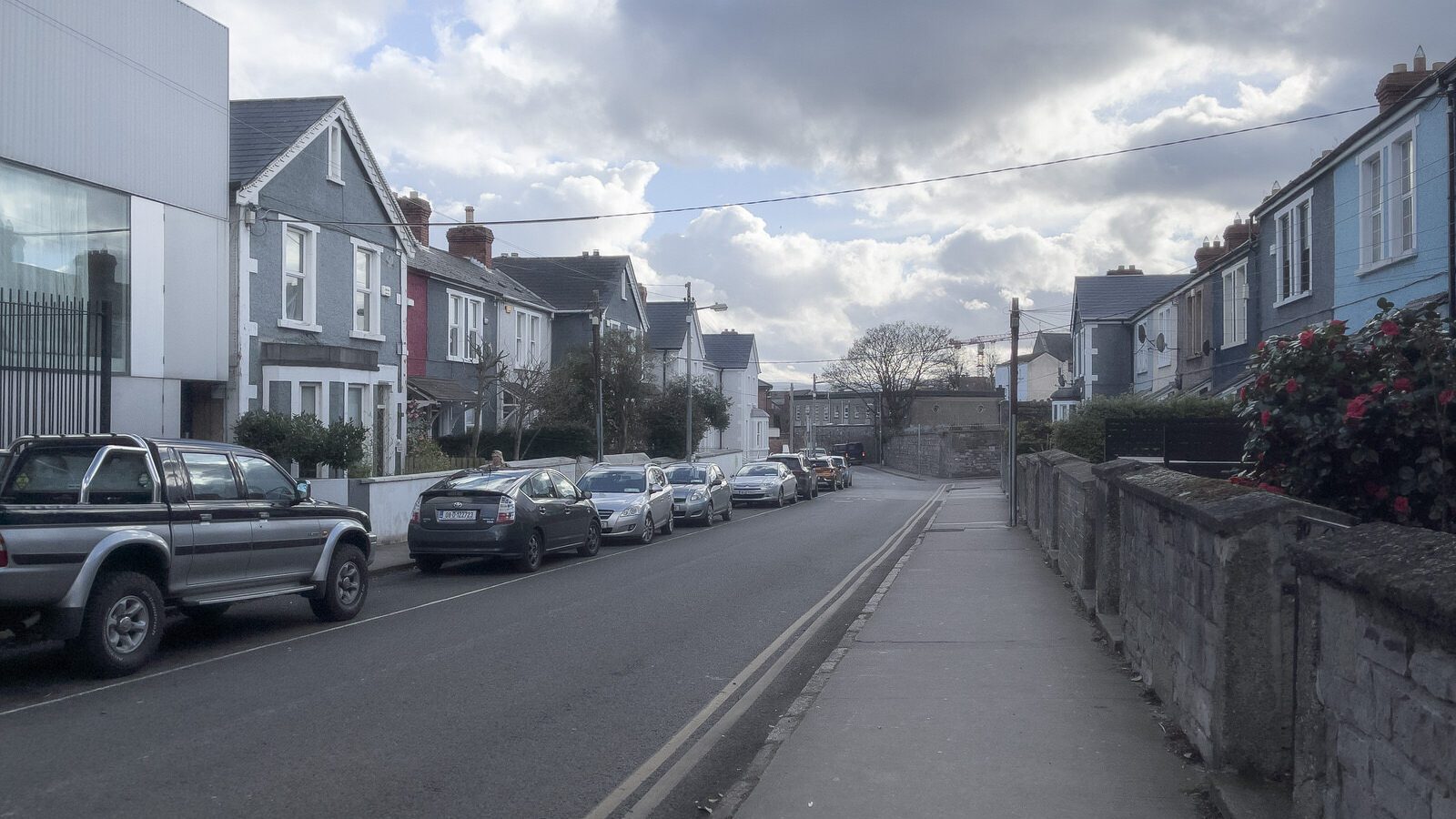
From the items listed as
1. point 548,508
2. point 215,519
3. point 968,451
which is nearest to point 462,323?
point 548,508

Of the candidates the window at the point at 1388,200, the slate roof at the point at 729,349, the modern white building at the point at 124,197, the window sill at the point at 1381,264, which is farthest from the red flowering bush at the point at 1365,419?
the slate roof at the point at 729,349

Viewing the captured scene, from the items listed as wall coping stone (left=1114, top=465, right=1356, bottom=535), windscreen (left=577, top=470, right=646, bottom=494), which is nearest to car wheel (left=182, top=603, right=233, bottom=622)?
wall coping stone (left=1114, top=465, right=1356, bottom=535)

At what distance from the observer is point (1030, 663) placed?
901 centimetres

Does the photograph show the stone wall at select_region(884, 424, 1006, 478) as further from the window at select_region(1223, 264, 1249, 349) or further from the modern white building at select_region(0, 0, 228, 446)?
the modern white building at select_region(0, 0, 228, 446)

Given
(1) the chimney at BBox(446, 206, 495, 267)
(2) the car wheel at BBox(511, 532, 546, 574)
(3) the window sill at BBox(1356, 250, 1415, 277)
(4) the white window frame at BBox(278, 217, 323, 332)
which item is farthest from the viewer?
(1) the chimney at BBox(446, 206, 495, 267)

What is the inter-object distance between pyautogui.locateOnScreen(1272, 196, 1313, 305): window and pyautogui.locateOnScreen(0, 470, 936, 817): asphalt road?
535 inches

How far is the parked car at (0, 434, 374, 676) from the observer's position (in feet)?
26.2

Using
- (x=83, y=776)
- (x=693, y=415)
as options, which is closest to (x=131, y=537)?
(x=83, y=776)

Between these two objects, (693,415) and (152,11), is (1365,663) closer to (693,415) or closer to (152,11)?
(152,11)

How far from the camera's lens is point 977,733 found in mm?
6836

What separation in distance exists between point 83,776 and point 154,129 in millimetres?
14822

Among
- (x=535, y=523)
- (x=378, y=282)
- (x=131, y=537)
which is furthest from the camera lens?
(x=378, y=282)

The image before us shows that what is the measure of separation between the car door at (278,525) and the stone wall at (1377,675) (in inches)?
348

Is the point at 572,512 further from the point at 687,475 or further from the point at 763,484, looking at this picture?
the point at 763,484
